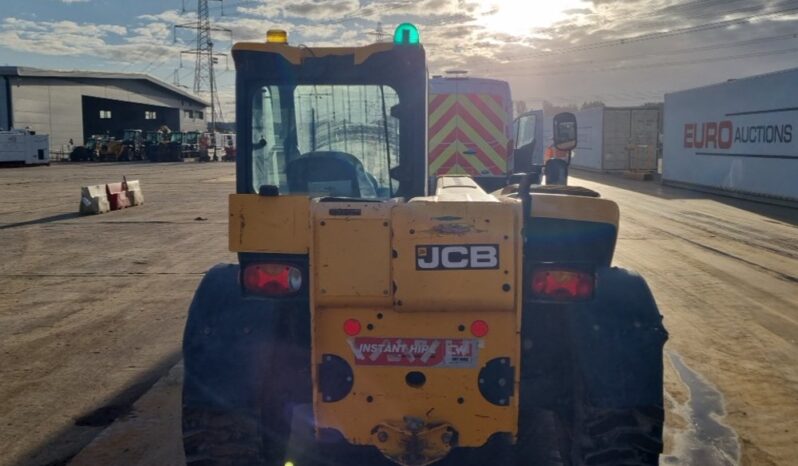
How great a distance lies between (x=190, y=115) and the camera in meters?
79.9

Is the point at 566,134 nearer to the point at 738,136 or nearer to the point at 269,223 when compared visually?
the point at 269,223

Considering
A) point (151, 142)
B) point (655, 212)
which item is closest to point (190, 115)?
point (151, 142)

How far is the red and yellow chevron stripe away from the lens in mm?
11367

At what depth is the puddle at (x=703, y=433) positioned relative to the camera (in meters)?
4.55

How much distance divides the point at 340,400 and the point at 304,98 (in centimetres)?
203

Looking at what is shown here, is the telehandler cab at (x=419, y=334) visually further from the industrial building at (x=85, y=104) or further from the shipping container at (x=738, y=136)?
the industrial building at (x=85, y=104)

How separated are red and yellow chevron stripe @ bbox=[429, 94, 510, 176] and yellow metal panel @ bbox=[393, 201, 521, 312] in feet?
27.0

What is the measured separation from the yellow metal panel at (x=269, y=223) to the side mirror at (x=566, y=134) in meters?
2.39

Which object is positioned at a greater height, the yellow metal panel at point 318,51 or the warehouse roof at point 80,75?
the warehouse roof at point 80,75

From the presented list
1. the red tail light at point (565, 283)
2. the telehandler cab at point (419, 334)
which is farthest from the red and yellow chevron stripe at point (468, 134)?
the red tail light at point (565, 283)

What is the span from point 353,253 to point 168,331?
4881 millimetres

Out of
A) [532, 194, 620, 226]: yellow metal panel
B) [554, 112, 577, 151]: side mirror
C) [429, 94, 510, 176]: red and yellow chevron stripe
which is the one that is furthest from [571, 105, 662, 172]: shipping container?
[532, 194, 620, 226]: yellow metal panel

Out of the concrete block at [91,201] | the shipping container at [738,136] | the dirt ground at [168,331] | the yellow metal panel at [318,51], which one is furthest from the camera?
the shipping container at [738,136]

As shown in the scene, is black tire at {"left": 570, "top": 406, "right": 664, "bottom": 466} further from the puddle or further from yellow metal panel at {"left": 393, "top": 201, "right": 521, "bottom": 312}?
the puddle
